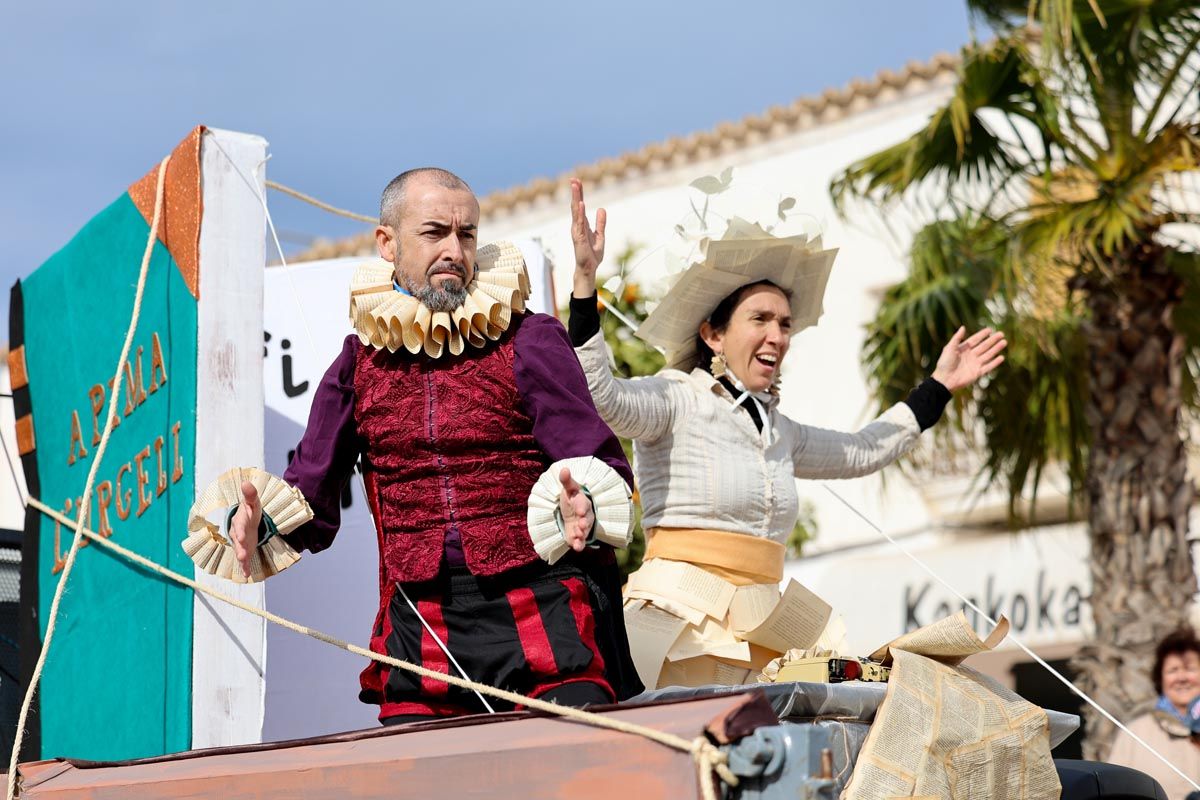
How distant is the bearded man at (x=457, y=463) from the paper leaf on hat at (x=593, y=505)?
0.04 meters

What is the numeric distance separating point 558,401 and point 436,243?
0.44 meters

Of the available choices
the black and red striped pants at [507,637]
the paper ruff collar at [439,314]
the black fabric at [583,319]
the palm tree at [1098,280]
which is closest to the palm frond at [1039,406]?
the palm tree at [1098,280]

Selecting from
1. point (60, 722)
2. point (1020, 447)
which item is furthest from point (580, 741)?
point (1020, 447)

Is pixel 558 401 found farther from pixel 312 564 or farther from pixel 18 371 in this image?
pixel 18 371

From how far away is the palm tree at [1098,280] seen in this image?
23.8 feet

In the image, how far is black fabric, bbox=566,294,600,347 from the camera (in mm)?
3764

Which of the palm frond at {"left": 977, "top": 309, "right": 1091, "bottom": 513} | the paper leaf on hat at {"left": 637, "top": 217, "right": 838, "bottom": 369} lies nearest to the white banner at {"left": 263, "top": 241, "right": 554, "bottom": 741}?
the paper leaf on hat at {"left": 637, "top": 217, "right": 838, "bottom": 369}

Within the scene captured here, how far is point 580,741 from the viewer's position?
2490 mm

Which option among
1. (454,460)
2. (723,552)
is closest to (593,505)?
(454,460)

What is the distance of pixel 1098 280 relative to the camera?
7.65 metres

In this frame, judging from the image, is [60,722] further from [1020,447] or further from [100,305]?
[1020,447]

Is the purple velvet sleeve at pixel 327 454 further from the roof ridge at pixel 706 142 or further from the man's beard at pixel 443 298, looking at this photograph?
the roof ridge at pixel 706 142

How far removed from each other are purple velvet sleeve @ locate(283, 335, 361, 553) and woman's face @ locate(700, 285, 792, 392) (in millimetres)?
1126

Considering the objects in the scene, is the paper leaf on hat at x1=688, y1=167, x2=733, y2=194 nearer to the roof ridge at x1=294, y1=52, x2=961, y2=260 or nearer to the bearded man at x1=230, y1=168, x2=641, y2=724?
the bearded man at x1=230, y1=168, x2=641, y2=724
